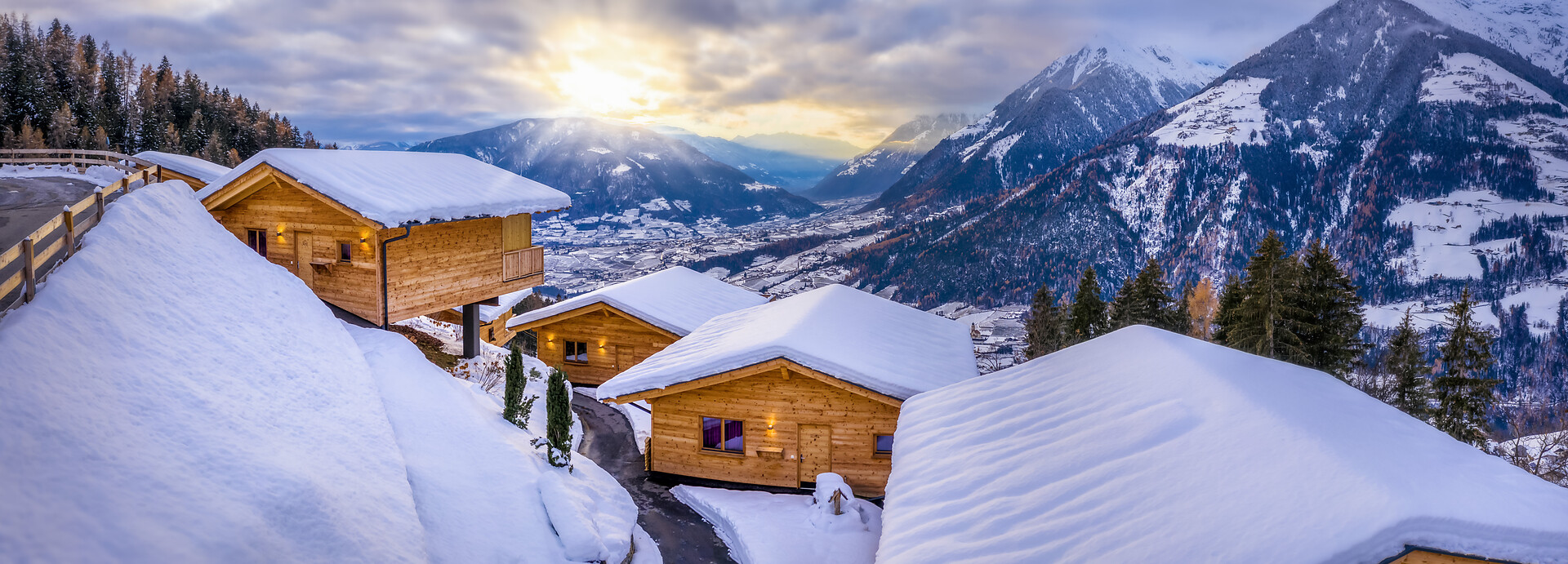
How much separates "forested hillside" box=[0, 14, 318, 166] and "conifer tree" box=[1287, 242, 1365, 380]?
3420 inches

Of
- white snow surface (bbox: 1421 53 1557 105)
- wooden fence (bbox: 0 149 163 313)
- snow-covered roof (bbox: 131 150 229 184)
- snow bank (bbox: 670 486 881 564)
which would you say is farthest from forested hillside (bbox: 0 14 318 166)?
white snow surface (bbox: 1421 53 1557 105)

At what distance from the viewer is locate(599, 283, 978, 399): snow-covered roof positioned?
671 inches

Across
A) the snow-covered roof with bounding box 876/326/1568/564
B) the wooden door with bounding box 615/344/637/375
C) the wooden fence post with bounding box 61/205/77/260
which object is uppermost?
the wooden fence post with bounding box 61/205/77/260

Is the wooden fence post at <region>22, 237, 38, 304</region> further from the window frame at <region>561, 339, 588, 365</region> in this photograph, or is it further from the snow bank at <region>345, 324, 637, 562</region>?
the window frame at <region>561, 339, 588, 365</region>

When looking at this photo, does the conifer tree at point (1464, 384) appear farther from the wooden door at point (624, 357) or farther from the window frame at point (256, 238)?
the window frame at point (256, 238)

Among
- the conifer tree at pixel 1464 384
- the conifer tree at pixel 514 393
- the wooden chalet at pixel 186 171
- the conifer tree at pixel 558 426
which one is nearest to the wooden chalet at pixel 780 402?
the conifer tree at pixel 558 426

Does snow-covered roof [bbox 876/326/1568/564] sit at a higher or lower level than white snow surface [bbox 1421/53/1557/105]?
lower

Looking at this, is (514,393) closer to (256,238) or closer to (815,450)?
(815,450)

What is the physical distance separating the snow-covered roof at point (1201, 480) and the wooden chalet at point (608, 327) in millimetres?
18354

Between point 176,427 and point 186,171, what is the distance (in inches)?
1209

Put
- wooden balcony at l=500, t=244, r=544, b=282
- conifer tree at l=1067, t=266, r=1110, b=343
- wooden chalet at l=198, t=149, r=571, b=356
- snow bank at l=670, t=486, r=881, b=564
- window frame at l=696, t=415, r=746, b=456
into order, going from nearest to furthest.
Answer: snow bank at l=670, t=486, r=881, b=564, window frame at l=696, t=415, r=746, b=456, wooden chalet at l=198, t=149, r=571, b=356, wooden balcony at l=500, t=244, r=544, b=282, conifer tree at l=1067, t=266, r=1110, b=343

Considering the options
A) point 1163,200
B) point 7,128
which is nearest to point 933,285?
point 1163,200

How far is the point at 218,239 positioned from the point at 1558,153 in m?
263

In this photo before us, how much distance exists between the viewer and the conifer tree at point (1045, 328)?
4234 centimetres
